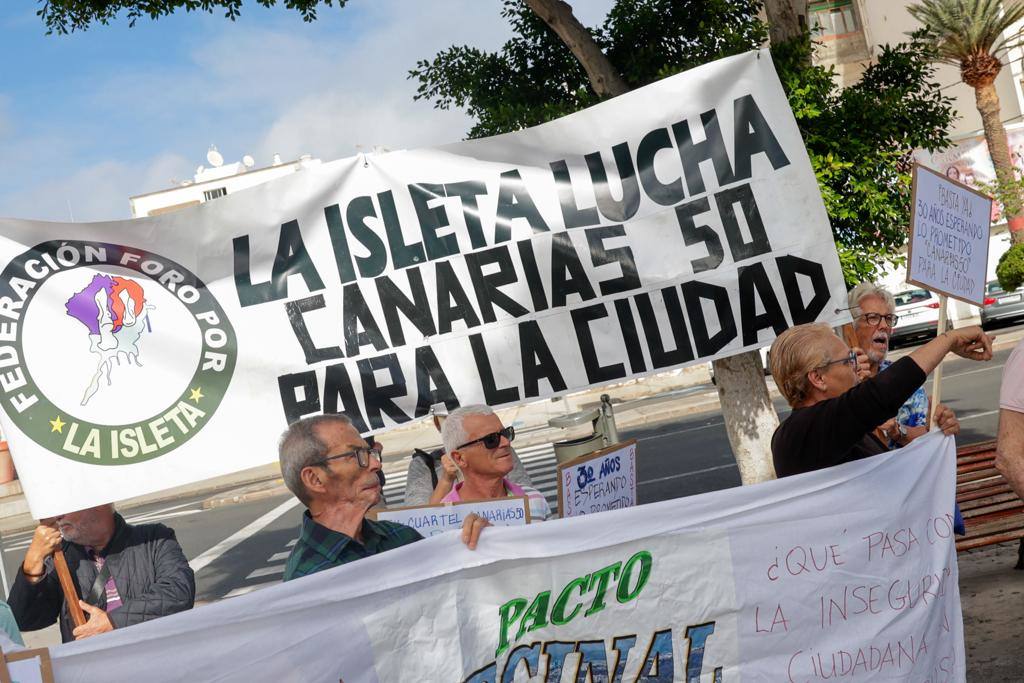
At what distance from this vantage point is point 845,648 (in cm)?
329

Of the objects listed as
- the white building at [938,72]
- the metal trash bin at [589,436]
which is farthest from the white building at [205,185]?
the metal trash bin at [589,436]

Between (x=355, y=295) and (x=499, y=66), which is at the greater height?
(x=499, y=66)

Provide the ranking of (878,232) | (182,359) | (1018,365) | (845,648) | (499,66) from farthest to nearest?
1. (499,66)
2. (878,232)
3. (182,359)
4. (1018,365)
5. (845,648)

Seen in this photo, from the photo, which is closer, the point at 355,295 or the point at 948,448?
the point at 948,448

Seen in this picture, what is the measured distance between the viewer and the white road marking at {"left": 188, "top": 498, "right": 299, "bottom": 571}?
12.7m

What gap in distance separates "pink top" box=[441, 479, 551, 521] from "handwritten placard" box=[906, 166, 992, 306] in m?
1.69

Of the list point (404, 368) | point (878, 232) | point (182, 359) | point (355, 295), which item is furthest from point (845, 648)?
point (878, 232)

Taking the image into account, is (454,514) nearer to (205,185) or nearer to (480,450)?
(480,450)

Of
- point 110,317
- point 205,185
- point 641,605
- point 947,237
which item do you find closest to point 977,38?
point 947,237

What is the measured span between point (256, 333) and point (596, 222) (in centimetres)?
→ 152

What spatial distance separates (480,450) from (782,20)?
4.30 metres

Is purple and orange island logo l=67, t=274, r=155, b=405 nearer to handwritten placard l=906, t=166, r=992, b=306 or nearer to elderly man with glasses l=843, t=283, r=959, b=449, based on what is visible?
handwritten placard l=906, t=166, r=992, b=306

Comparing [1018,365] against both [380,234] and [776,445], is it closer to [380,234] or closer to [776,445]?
[776,445]

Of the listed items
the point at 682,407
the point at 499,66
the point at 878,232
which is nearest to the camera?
the point at 878,232
